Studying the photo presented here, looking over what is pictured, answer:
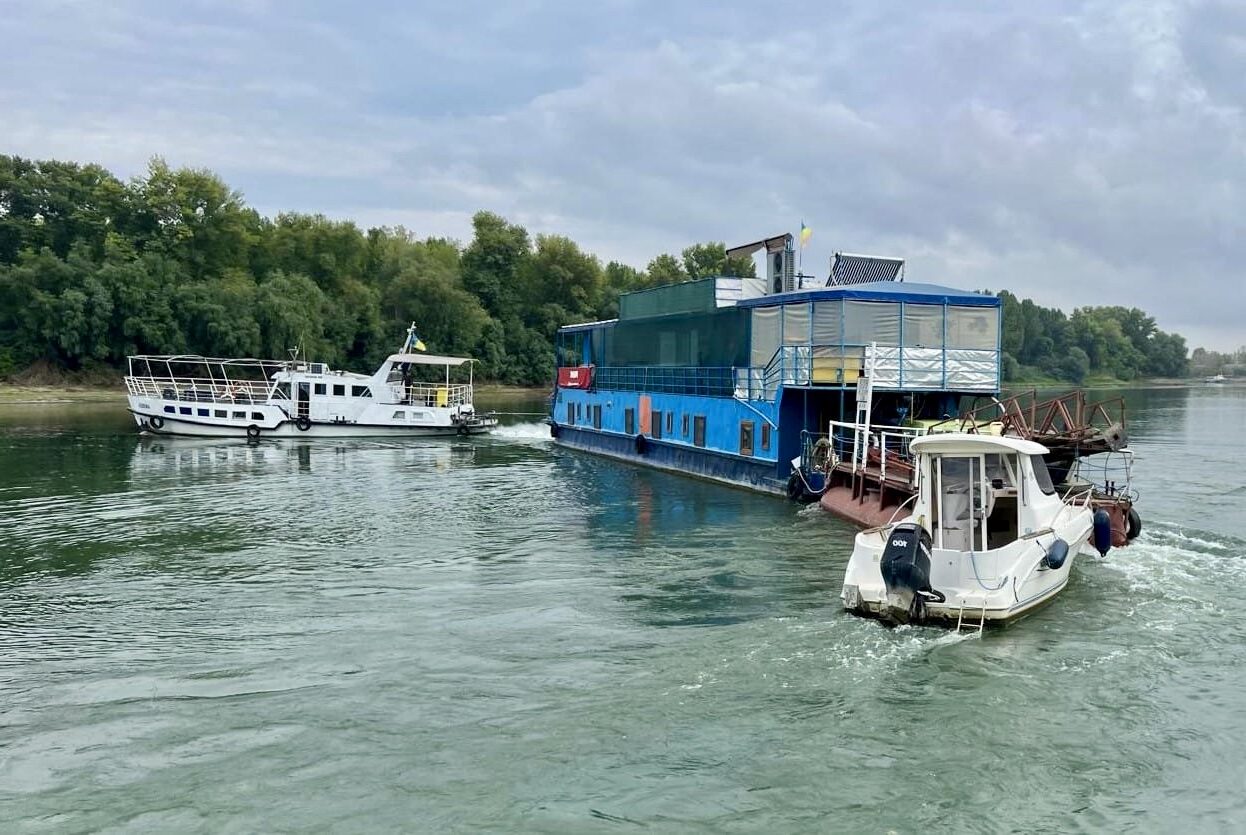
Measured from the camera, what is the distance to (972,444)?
15.5m

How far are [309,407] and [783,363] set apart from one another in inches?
1148

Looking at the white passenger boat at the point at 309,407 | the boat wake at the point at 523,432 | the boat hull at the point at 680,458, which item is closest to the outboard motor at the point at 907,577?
the boat hull at the point at 680,458

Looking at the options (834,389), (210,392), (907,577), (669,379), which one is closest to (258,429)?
(210,392)

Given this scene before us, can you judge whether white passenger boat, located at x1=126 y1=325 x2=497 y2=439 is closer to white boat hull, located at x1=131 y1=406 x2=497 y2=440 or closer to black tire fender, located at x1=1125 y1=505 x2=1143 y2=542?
white boat hull, located at x1=131 y1=406 x2=497 y2=440

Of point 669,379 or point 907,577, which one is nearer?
point 907,577

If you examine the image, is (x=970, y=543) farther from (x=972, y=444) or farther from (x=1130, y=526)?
(x=1130, y=526)

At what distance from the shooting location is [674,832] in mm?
8781

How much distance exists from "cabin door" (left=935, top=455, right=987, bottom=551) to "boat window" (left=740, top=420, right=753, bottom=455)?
13.9 m

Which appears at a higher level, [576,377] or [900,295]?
[900,295]

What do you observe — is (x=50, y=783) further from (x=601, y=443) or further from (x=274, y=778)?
(x=601, y=443)

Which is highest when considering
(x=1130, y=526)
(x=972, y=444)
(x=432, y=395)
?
(x=432, y=395)

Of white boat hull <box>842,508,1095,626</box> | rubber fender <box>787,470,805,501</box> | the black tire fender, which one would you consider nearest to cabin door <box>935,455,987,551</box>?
white boat hull <box>842,508,1095,626</box>

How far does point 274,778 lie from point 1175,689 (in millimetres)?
10668

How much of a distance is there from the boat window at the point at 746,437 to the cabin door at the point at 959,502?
1388cm
